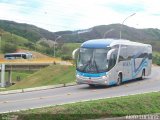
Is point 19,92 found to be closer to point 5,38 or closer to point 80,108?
point 80,108

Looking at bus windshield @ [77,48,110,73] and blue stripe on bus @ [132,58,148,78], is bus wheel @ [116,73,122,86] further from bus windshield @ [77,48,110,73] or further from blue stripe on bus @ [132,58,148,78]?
blue stripe on bus @ [132,58,148,78]

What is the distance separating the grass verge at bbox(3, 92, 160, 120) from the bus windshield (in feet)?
27.4

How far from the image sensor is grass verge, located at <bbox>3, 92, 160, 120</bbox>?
45.5 feet

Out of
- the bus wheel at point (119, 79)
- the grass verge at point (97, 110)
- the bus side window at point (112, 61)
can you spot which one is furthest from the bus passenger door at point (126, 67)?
the grass verge at point (97, 110)

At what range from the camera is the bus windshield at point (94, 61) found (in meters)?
27.8

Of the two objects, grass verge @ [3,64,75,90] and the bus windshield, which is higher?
the bus windshield

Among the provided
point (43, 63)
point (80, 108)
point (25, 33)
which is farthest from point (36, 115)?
point (25, 33)

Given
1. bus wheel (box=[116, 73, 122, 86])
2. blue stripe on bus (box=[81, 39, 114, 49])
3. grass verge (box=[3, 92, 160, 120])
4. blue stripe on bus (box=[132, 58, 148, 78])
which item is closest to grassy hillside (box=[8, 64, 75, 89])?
blue stripe on bus (box=[132, 58, 148, 78])

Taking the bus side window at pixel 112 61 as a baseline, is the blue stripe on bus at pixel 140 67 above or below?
below

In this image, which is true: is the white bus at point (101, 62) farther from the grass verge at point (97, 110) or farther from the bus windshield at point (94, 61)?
the grass verge at point (97, 110)

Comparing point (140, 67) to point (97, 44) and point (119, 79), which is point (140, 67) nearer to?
point (119, 79)

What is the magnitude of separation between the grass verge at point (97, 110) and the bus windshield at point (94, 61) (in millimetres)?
8355

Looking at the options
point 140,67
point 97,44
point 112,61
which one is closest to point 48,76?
point 140,67

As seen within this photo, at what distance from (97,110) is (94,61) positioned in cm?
1209
